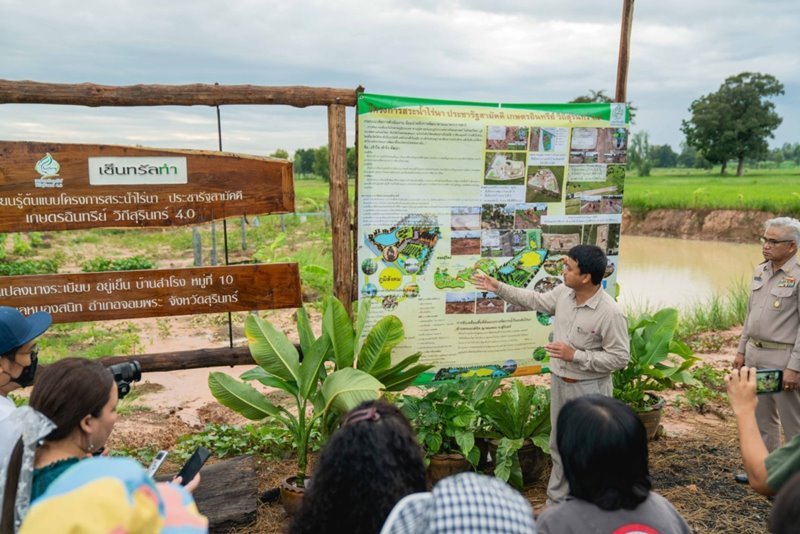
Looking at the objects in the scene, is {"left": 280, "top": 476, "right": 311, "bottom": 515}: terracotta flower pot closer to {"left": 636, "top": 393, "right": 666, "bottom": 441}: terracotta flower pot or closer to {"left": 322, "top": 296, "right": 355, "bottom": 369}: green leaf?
{"left": 322, "top": 296, "right": 355, "bottom": 369}: green leaf

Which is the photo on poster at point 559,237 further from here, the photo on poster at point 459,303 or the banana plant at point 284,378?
the banana plant at point 284,378

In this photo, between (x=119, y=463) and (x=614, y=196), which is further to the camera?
(x=614, y=196)

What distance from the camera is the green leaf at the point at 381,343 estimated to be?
4.09 m

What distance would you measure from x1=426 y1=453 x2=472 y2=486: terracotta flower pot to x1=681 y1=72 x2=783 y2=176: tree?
182 ft

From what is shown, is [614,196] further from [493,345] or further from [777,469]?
[777,469]

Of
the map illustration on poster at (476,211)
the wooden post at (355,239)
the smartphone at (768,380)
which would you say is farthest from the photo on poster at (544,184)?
the smartphone at (768,380)

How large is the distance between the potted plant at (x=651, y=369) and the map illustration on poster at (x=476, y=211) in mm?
603

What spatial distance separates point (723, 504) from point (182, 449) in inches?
147

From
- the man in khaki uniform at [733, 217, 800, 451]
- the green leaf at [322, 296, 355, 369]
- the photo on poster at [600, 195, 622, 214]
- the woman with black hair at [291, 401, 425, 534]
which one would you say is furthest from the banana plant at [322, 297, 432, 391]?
the woman with black hair at [291, 401, 425, 534]

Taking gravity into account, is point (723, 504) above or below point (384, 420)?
below

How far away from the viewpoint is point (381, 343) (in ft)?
13.4

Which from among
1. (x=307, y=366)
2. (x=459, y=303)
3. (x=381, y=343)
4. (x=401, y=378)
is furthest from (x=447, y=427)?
(x=307, y=366)

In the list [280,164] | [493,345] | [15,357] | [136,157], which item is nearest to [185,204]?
[136,157]

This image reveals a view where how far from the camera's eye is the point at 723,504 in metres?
4.09
